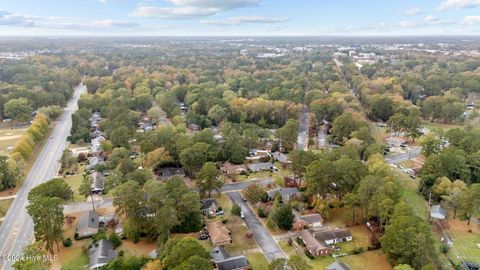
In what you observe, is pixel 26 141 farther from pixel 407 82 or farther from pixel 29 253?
pixel 407 82

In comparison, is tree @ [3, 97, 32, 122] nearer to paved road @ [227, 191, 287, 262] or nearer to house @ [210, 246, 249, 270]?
paved road @ [227, 191, 287, 262]

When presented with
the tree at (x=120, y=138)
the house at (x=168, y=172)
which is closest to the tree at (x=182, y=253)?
the house at (x=168, y=172)

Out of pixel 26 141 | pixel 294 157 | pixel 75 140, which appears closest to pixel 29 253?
pixel 294 157

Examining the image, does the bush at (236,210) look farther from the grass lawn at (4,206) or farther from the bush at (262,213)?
the grass lawn at (4,206)

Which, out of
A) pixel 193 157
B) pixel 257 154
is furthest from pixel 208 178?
pixel 257 154

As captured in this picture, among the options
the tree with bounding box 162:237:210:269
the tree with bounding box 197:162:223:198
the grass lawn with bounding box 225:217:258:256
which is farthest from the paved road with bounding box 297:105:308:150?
the tree with bounding box 162:237:210:269

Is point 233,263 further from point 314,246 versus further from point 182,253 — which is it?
point 314,246

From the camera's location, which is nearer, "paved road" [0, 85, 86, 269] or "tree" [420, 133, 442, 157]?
"paved road" [0, 85, 86, 269]
